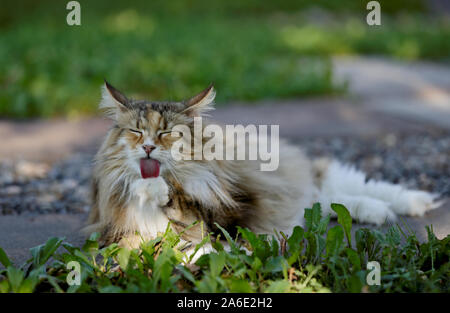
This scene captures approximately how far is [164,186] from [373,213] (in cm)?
146

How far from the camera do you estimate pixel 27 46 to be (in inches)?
364

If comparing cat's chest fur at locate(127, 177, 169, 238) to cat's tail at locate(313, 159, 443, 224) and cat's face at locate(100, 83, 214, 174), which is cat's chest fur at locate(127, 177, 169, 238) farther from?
cat's tail at locate(313, 159, 443, 224)

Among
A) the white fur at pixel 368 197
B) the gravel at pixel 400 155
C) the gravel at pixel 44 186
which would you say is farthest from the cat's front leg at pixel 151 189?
the gravel at pixel 400 155

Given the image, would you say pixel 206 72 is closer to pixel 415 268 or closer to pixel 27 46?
pixel 27 46

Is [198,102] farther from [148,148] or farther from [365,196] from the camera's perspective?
[365,196]

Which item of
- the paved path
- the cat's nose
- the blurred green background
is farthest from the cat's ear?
the paved path

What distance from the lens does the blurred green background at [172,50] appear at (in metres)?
7.07

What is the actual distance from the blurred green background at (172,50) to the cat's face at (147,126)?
56 cm

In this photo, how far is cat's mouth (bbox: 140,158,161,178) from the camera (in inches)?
107

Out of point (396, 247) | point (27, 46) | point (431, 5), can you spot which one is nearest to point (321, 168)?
point (396, 247)

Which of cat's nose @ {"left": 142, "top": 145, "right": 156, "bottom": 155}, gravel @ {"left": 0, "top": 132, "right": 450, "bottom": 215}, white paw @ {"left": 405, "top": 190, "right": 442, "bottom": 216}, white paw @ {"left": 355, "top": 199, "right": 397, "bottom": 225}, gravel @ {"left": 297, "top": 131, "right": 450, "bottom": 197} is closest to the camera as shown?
cat's nose @ {"left": 142, "top": 145, "right": 156, "bottom": 155}

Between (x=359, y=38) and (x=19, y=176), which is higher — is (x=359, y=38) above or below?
above

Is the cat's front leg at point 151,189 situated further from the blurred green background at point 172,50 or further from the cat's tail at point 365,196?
the cat's tail at point 365,196

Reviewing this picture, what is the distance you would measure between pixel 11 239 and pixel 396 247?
2256mm
